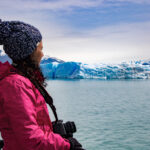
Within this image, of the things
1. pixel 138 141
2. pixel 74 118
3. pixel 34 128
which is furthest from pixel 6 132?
pixel 74 118

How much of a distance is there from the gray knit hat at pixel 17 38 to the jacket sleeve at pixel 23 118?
20cm

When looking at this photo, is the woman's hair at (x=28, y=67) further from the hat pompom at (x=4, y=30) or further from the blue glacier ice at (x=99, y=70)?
the blue glacier ice at (x=99, y=70)

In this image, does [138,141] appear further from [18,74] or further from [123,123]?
[18,74]

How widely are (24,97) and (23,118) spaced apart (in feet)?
0.26

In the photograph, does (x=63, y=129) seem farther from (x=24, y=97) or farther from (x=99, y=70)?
(x=99, y=70)

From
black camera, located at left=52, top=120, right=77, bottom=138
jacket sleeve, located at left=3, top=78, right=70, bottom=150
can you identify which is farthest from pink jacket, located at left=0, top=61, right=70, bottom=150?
black camera, located at left=52, top=120, right=77, bottom=138

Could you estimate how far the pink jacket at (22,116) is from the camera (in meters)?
0.90

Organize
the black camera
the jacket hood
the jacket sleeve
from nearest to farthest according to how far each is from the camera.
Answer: the jacket sleeve, the jacket hood, the black camera

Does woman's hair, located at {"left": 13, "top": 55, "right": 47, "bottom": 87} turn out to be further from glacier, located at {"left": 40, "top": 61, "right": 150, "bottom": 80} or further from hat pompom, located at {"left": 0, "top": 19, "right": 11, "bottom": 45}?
glacier, located at {"left": 40, "top": 61, "right": 150, "bottom": 80}

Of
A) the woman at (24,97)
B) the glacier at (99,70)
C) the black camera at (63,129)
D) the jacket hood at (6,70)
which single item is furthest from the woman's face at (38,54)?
the glacier at (99,70)

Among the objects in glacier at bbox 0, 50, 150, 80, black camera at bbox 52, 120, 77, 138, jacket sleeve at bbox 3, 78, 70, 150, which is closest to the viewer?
jacket sleeve at bbox 3, 78, 70, 150

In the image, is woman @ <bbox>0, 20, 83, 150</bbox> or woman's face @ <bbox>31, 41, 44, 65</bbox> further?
woman's face @ <bbox>31, 41, 44, 65</bbox>

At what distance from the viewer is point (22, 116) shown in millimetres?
902

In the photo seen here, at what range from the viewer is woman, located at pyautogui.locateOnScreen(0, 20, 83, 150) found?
908mm
